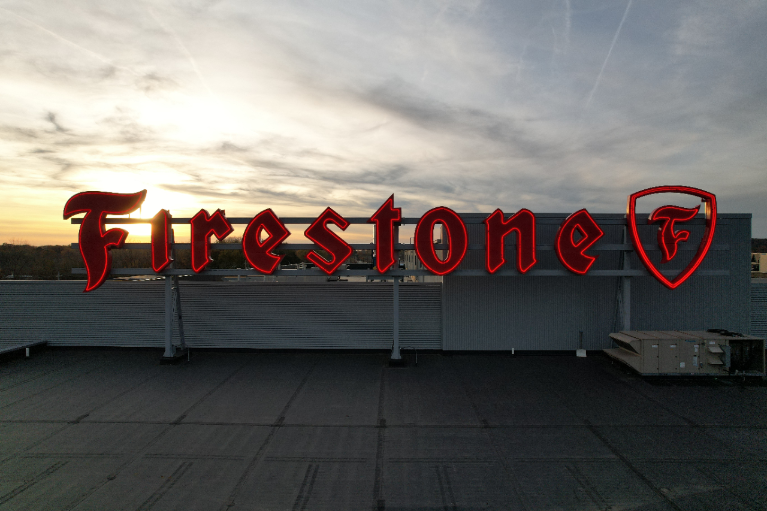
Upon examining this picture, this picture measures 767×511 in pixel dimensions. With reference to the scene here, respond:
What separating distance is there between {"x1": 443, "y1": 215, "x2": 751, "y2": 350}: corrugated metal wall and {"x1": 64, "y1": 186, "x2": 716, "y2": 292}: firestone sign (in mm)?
2101

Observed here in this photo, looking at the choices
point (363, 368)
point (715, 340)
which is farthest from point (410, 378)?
point (715, 340)

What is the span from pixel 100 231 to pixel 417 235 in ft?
45.0

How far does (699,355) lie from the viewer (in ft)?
49.0

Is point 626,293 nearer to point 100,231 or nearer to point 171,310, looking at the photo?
point 171,310

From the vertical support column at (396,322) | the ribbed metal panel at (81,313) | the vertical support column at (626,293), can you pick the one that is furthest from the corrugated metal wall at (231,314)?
the vertical support column at (626,293)

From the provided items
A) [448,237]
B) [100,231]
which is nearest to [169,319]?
[100,231]

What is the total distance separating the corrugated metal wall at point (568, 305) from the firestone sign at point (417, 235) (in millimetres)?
2101

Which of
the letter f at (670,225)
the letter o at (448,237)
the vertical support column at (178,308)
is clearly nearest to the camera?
the letter o at (448,237)

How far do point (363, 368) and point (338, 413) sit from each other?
4672mm

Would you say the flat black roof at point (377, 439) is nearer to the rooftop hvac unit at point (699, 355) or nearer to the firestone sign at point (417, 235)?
the rooftop hvac unit at point (699, 355)

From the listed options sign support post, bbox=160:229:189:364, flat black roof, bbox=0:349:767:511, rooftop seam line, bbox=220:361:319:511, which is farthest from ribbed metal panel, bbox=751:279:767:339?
sign support post, bbox=160:229:189:364

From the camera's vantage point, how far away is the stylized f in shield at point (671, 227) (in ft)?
52.3

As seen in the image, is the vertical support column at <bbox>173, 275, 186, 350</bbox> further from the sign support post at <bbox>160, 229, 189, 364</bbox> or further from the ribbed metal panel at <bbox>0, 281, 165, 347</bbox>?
the ribbed metal panel at <bbox>0, 281, 165, 347</bbox>

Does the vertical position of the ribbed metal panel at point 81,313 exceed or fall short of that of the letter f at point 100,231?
it falls short
